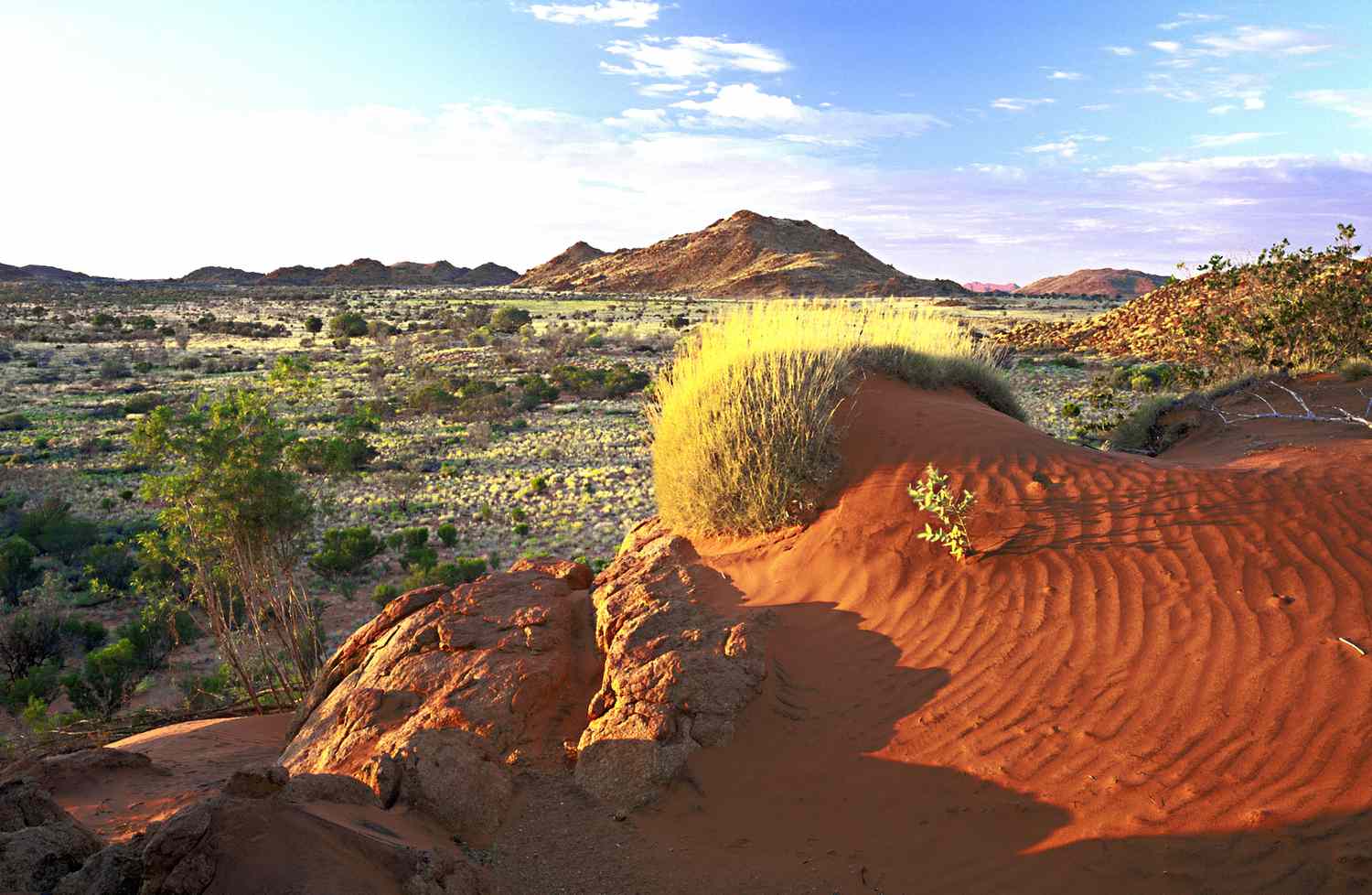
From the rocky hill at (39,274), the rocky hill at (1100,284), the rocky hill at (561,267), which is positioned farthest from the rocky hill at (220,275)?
the rocky hill at (1100,284)

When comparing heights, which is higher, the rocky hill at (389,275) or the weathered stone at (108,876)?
the rocky hill at (389,275)

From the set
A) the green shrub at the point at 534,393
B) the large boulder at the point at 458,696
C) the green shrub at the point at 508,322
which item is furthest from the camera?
the green shrub at the point at 508,322

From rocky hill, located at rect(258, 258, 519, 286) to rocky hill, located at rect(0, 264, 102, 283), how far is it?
28.7m

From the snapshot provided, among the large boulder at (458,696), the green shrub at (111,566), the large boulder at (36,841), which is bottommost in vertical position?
the green shrub at (111,566)

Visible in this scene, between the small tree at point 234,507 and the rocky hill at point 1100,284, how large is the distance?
95.7m

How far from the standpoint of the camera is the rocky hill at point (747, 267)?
252 ft

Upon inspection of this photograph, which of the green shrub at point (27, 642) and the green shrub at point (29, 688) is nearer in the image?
the green shrub at point (29, 688)

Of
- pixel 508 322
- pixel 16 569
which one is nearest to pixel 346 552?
pixel 16 569

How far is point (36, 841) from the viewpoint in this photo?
3.03m

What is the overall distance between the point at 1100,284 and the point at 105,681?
115936mm

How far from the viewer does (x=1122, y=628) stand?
16.2 ft

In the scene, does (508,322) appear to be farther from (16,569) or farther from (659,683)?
(659,683)

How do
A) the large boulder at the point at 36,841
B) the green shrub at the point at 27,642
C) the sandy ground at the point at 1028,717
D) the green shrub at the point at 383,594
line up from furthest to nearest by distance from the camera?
the green shrub at the point at 383,594, the green shrub at the point at 27,642, the sandy ground at the point at 1028,717, the large boulder at the point at 36,841

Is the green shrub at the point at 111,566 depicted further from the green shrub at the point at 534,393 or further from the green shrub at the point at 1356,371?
the green shrub at the point at 1356,371
